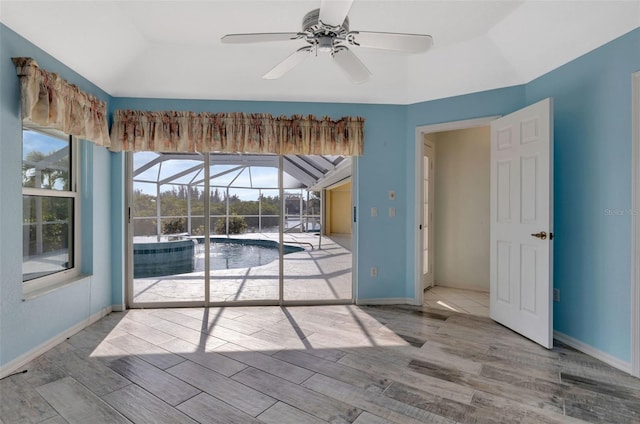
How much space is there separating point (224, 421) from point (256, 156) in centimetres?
285

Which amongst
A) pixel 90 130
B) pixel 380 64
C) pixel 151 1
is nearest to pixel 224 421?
pixel 90 130

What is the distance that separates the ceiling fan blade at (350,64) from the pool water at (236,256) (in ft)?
7.72

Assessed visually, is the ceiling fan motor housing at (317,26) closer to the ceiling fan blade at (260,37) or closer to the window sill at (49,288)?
the ceiling fan blade at (260,37)

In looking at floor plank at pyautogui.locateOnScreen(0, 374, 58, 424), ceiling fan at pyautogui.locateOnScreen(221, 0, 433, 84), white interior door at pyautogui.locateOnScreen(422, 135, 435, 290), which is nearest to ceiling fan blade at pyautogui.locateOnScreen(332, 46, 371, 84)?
ceiling fan at pyautogui.locateOnScreen(221, 0, 433, 84)

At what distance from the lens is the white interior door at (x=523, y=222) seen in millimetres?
2609

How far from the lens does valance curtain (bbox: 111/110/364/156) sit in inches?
135

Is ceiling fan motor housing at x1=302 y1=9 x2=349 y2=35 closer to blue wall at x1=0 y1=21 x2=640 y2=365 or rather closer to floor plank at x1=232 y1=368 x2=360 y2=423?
blue wall at x1=0 y1=21 x2=640 y2=365

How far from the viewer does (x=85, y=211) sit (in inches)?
126

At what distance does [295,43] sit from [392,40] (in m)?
1.43

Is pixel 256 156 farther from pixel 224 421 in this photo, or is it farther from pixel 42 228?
pixel 224 421

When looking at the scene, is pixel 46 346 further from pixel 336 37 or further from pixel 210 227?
pixel 336 37

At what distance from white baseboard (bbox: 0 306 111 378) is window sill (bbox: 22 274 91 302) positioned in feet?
1.30

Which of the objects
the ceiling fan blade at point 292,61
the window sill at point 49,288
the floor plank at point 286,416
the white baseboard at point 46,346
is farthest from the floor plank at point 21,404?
the ceiling fan blade at point 292,61

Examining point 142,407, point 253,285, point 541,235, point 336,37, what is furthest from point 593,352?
point 253,285
